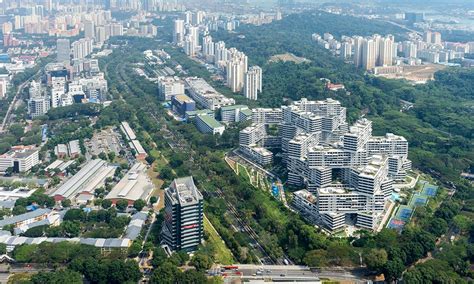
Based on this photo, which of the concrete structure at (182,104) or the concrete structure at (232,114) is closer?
the concrete structure at (232,114)

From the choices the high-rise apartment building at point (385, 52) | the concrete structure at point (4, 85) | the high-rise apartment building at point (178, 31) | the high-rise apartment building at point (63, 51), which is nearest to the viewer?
the concrete structure at point (4, 85)

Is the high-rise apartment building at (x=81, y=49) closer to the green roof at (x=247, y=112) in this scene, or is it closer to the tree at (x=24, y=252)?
the green roof at (x=247, y=112)

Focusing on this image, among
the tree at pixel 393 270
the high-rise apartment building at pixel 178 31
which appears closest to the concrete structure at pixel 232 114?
the tree at pixel 393 270

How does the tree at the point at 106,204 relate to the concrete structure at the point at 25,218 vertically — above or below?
above

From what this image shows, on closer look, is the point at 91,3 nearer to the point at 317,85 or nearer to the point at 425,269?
the point at 317,85

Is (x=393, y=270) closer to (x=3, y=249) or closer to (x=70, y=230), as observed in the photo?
(x=70, y=230)

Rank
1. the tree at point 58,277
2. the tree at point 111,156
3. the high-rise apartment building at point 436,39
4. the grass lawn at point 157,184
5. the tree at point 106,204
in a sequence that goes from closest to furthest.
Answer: the tree at point 58,277 → the tree at point 106,204 → the grass lawn at point 157,184 → the tree at point 111,156 → the high-rise apartment building at point 436,39

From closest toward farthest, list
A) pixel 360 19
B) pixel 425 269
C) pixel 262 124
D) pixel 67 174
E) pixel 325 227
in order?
pixel 425 269, pixel 325 227, pixel 67 174, pixel 262 124, pixel 360 19

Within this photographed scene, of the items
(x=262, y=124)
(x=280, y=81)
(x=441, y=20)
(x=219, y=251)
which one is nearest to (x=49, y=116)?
(x=262, y=124)
